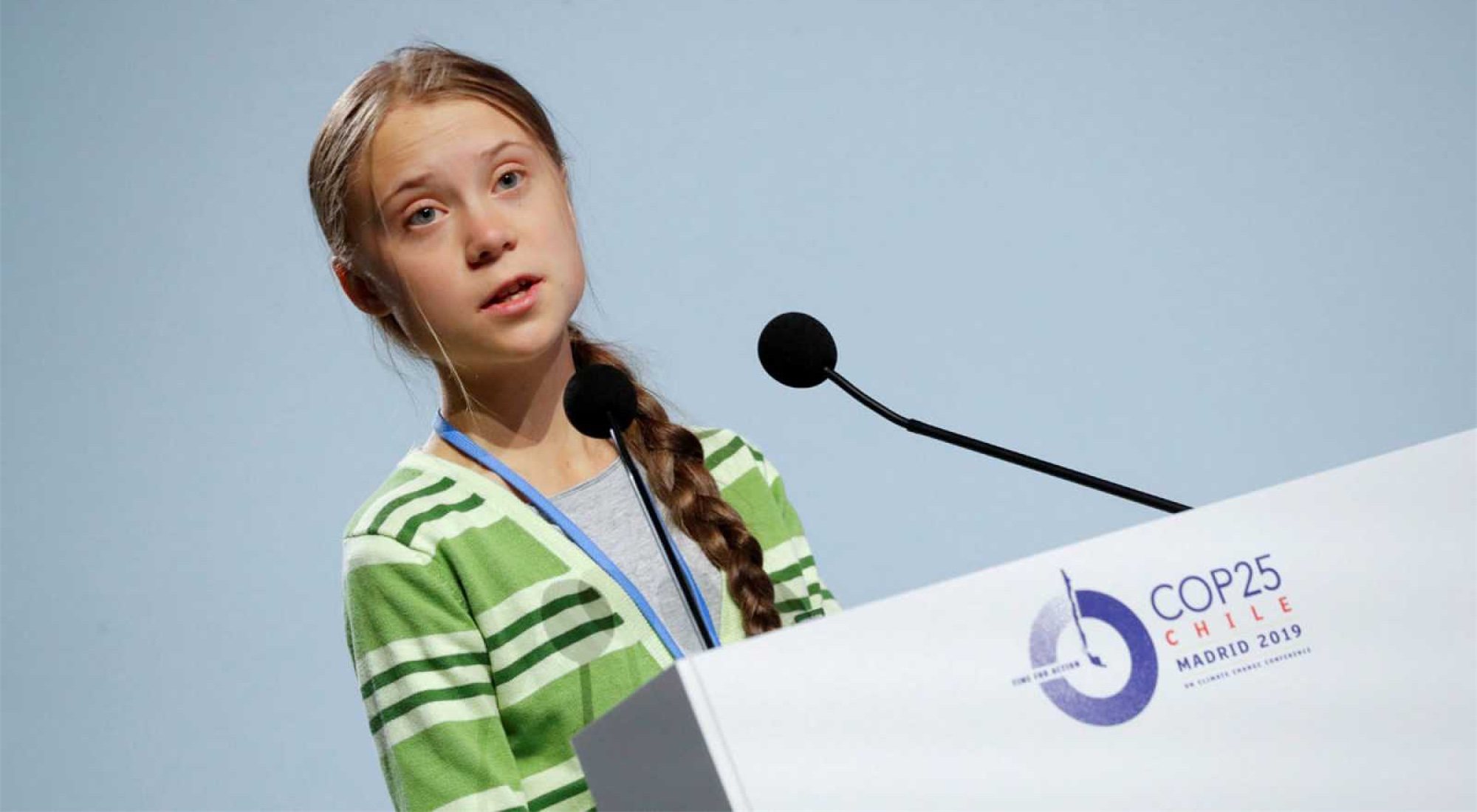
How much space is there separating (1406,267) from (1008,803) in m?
1.76

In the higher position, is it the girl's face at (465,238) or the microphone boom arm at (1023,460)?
the girl's face at (465,238)

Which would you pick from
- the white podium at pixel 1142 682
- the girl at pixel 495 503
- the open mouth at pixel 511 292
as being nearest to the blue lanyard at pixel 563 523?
the girl at pixel 495 503

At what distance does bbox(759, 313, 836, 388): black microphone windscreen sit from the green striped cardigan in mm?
179

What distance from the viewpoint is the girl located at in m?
0.98

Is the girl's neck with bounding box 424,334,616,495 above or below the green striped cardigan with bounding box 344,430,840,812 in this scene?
above

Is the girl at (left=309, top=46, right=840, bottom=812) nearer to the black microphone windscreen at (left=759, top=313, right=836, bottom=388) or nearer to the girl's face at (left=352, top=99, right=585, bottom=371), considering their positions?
the girl's face at (left=352, top=99, right=585, bottom=371)

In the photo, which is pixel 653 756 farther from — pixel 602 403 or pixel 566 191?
pixel 566 191

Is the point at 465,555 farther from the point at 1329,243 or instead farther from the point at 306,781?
the point at 1329,243

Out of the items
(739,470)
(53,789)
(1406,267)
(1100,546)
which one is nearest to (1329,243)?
(1406,267)

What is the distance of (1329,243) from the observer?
2.12 metres

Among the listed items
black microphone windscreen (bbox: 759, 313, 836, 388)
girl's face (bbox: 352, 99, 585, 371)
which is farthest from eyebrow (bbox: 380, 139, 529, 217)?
black microphone windscreen (bbox: 759, 313, 836, 388)

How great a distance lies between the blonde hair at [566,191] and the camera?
1088 millimetres

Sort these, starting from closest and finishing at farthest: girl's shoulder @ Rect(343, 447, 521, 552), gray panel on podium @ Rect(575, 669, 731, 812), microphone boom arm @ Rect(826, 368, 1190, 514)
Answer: gray panel on podium @ Rect(575, 669, 731, 812), microphone boom arm @ Rect(826, 368, 1190, 514), girl's shoulder @ Rect(343, 447, 521, 552)

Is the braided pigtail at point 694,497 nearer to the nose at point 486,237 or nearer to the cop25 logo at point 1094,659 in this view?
the nose at point 486,237
